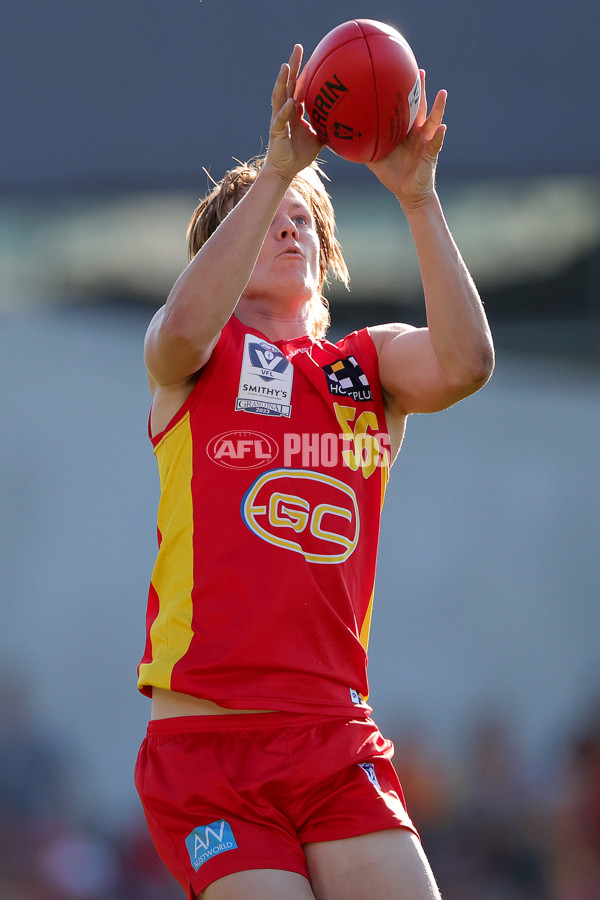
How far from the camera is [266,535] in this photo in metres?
2.39

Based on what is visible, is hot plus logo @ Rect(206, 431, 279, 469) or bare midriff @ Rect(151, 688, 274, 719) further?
hot plus logo @ Rect(206, 431, 279, 469)

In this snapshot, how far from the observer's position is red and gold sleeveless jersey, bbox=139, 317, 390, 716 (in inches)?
91.4

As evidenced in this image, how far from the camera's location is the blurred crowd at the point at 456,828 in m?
6.61

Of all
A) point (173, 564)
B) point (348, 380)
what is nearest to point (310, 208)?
point (348, 380)

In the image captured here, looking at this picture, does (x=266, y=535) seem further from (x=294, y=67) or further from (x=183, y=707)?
(x=294, y=67)

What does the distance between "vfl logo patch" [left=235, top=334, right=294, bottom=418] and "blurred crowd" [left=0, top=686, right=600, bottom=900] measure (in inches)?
196

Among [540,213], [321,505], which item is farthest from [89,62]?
[321,505]

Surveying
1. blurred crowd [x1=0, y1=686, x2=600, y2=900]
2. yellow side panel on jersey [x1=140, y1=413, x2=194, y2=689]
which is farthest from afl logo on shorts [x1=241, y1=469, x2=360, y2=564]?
blurred crowd [x1=0, y1=686, x2=600, y2=900]

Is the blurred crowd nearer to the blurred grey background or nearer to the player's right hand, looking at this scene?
the blurred grey background

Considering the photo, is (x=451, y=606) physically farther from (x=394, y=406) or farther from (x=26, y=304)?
(x=394, y=406)

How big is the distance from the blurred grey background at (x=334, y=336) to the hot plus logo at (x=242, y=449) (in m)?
5.04

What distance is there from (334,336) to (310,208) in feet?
17.8

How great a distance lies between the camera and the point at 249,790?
221cm

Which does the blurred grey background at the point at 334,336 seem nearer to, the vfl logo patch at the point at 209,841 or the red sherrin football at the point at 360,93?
the vfl logo patch at the point at 209,841
